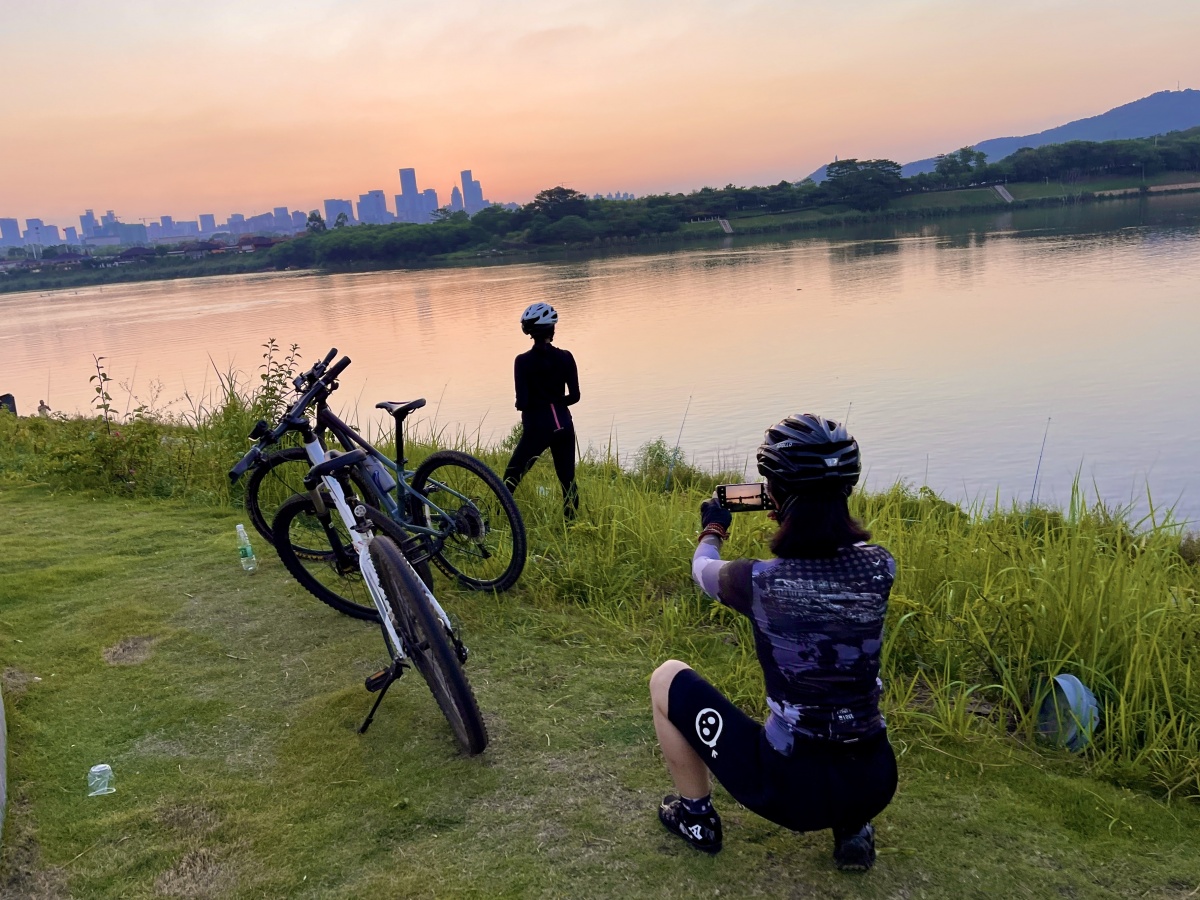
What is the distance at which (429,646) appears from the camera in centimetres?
311

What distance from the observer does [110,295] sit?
77.5 meters

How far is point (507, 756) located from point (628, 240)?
304ft

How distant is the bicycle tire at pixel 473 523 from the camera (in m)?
4.67

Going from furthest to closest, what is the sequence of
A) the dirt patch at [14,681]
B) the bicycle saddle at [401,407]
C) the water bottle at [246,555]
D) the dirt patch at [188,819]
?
the water bottle at [246,555], the bicycle saddle at [401,407], the dirt patch at [14,681], the dirt patch at [188,819]

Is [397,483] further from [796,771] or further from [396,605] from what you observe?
[796,771]

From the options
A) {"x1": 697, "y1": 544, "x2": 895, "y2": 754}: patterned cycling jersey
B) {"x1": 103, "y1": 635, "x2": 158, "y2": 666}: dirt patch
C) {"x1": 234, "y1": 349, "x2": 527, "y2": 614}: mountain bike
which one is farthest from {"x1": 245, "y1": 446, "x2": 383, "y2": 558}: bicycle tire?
{"x1": 697, "y1": 544, "x2": 895, "y2": 754}: patterned cycling jersey

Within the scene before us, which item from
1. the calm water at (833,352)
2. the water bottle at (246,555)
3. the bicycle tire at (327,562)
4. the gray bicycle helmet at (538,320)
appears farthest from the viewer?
the calm water at (833,352)

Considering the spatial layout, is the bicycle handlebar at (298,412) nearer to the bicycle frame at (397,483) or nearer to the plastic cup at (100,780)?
the bicycle frame at (397,483)

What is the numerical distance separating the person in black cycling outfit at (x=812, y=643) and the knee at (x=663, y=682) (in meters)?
0.18

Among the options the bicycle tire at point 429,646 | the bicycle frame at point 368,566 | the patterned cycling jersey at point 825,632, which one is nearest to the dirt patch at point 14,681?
the bicycle frame at point 368,566

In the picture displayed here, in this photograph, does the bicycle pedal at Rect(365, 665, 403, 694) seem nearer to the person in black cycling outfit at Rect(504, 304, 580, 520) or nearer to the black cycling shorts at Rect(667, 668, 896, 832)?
the black cycling shorts at Rect(667, 668, 896, 832)

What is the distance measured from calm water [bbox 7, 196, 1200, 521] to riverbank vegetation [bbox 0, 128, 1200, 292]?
38517 mm

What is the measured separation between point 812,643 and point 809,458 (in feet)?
1.51

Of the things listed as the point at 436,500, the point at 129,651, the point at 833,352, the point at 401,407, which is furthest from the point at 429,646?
the point at 833,352
